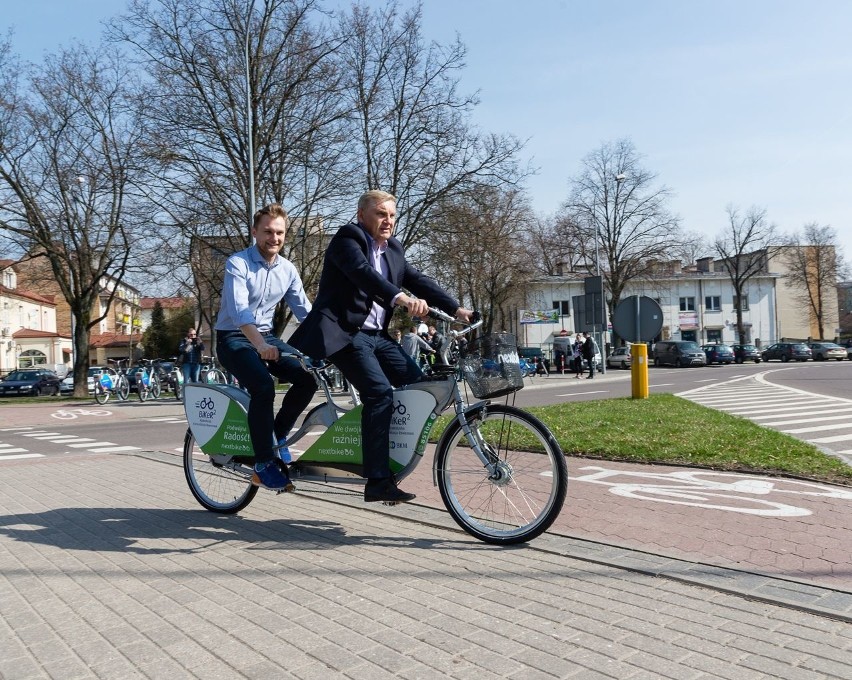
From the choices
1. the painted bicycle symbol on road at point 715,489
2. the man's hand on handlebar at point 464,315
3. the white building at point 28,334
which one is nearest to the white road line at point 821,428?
the painted bicycle symbol on road at point 715,489

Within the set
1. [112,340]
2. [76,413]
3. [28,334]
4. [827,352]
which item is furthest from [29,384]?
[112,340]

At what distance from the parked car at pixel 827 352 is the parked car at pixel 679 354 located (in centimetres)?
1394

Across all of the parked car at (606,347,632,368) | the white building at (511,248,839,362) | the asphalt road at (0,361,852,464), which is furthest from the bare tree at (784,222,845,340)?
the asphalt road at (0,361,852,464)

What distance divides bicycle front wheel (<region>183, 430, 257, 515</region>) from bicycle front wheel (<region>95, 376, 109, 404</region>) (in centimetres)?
2016

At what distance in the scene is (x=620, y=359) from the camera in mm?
54250

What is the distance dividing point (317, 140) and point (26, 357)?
206 feet

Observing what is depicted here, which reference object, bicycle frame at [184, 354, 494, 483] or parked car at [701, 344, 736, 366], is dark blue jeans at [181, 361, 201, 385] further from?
parked car at [701, 344, 736, 366]

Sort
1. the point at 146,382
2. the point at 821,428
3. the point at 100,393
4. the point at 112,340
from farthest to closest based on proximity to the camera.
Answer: the point at 112,340
the point at 100,393
the point at 146,382
the point at 821,428

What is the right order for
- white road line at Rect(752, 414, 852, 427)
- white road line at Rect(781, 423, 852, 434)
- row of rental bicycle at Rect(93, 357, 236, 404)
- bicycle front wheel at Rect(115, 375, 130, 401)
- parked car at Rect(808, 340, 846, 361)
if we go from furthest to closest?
parked car at Rect(808, 340, 846, 361) < bicycle front wheel at Rect(115, 375, 130, 401) < row of rental bicycle at Rect(93, 357, 236, 404) < white road line at Rect(752, 414, 852, 427) < white road line at Rect(781, 423, 852, 434)

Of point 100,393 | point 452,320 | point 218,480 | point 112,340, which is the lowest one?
point 218,480

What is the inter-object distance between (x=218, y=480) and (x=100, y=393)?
810 inches

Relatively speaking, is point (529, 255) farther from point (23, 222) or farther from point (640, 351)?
point (640, 351)

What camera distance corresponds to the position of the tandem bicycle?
4266 mm

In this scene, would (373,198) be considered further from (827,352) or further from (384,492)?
(827,352)
